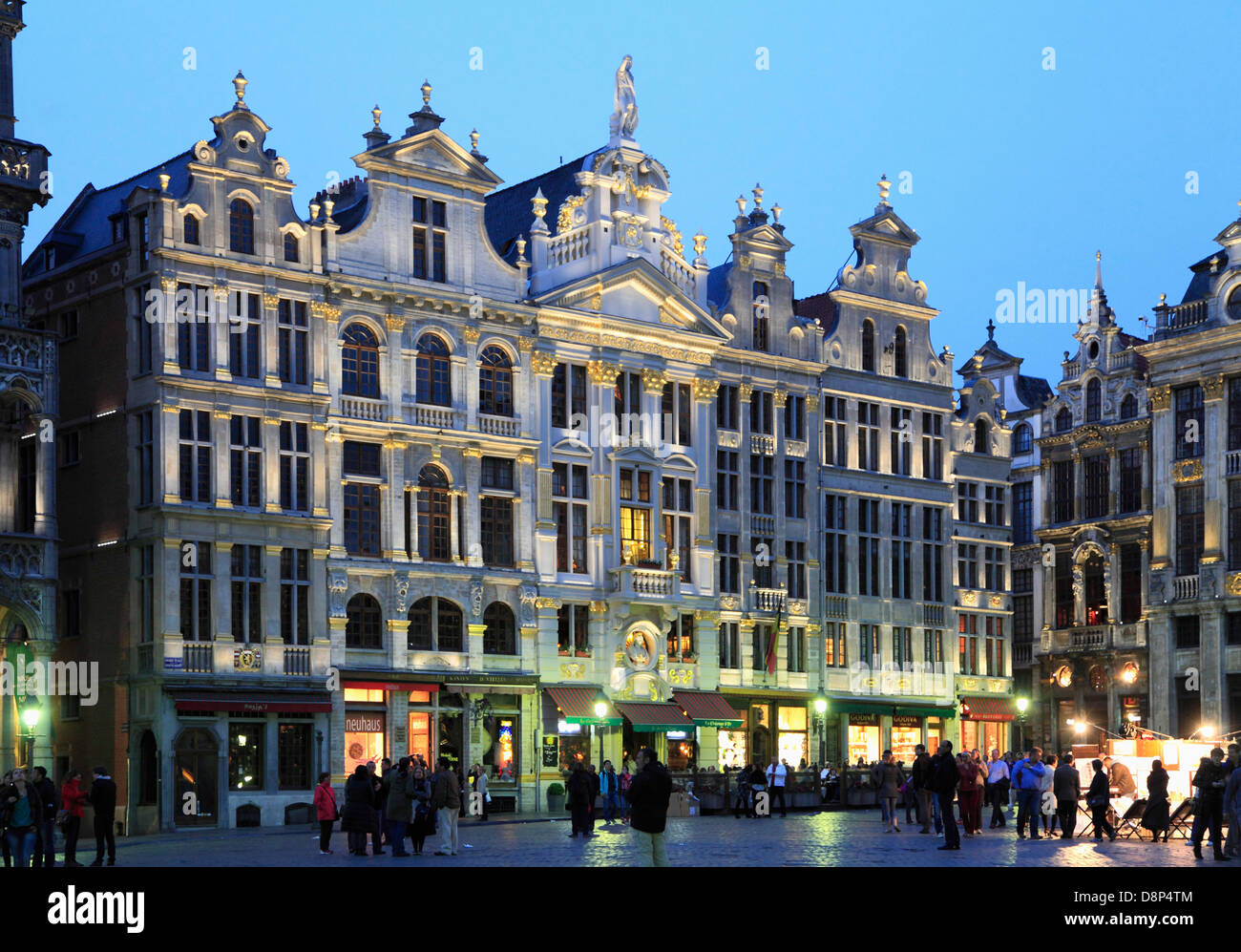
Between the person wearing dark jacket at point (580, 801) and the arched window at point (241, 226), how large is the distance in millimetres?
18631

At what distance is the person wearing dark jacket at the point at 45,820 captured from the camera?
102 ft

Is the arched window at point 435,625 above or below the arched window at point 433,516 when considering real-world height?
below

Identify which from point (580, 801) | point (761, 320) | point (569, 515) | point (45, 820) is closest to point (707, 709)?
point (569, 515)

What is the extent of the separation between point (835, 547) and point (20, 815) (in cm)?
3964

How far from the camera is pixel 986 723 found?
7138 centimetres

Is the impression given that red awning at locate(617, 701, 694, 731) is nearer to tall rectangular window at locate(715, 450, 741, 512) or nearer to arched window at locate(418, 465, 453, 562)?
tall rectangular window at locate(715, 450, 741, 512)

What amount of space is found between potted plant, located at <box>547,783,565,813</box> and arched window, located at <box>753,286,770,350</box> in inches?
649

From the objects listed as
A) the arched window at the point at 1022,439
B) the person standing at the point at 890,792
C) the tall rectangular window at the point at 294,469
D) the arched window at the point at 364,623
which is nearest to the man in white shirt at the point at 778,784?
the person standing at the point at 890,792

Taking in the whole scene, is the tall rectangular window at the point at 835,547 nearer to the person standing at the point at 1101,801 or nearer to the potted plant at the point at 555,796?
the potted plant at the point at 555,796

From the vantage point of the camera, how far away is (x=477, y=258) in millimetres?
57500

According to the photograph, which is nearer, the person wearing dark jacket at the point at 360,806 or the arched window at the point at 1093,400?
the person wearing dark jacket at the point at 360,806

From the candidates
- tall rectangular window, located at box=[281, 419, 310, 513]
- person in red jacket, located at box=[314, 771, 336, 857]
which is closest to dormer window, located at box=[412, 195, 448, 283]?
tall rectangular window, located at box=[281, 419, 310, 513]
